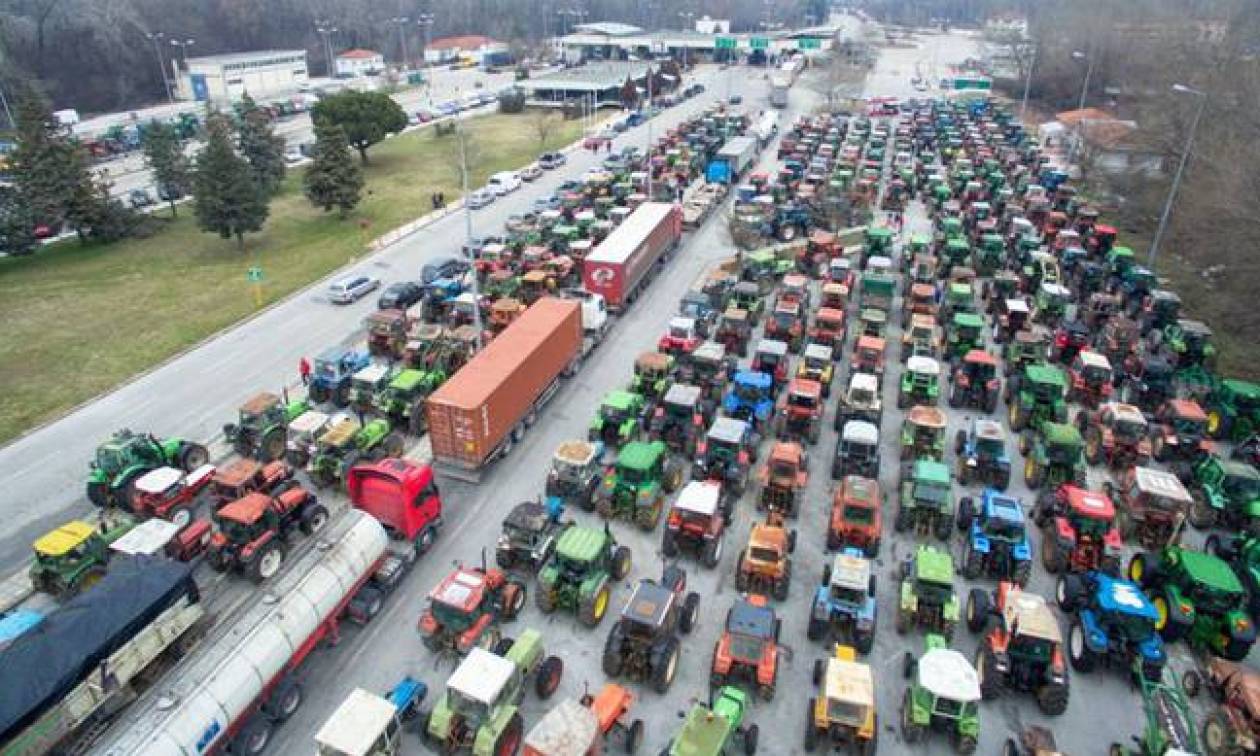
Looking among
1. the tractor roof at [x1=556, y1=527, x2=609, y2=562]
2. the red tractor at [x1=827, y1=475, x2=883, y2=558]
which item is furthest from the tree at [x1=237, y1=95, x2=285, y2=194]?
the red tractor at [x1=827, y1=475, x2=883, y2=558]

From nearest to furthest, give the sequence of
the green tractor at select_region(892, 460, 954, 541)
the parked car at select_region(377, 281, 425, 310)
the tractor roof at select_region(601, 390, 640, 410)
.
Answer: the green tractor at select_region(892, 460, 954, 541) < the tractor roof at select_region(601, 390, 640, 410) < the parked car at select_region(377, 281, 425, 310)

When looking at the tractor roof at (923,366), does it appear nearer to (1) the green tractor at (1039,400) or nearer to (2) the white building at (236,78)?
(1) the green tractor at (1039,400)

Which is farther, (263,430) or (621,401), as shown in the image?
(621,401)

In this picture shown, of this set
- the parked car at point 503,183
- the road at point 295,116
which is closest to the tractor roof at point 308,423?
the parked car at point 503,183

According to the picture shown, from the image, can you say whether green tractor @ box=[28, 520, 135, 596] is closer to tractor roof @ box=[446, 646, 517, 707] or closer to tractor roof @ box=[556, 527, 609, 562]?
tractor roof @ box=[446, 646, 517, 707]

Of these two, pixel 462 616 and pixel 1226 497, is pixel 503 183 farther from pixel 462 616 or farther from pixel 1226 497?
pixel 1226 497

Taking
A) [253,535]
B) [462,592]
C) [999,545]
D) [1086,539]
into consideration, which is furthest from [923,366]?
[253,535]
